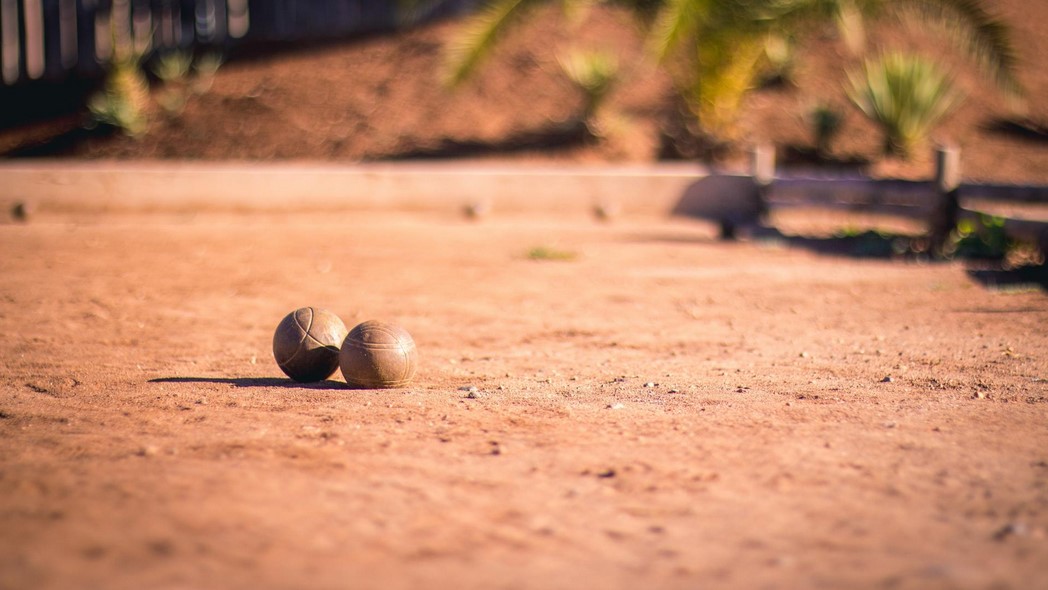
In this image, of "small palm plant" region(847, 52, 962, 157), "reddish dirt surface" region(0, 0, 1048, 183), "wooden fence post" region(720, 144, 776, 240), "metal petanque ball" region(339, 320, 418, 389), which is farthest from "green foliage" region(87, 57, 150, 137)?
"metal petanque ball" region(339, 320, 418, 389)

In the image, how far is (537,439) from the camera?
4469mm

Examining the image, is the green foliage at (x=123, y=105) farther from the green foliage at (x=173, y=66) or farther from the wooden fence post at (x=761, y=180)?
the wooden fence post at (x=761, y=180)

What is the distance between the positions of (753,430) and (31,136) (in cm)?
1752

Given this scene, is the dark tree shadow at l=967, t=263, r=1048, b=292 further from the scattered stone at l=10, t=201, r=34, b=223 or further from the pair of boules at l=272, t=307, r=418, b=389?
the scattered stone at l=10, t=201, r=34, b=223

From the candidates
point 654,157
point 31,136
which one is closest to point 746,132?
point 654,157

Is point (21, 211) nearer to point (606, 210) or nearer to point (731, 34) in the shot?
point (606, 210)

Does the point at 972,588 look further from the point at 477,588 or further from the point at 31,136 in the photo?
the point at 31,136

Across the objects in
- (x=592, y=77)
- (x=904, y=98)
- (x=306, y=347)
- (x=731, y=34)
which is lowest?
(x=306, y=347)

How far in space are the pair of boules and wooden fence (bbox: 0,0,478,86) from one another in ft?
48.1

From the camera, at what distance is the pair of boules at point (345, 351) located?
5.34 meters

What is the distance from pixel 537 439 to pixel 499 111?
14390 millimetres

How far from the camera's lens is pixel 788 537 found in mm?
3408

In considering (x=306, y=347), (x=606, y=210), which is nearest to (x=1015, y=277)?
(x=606, y=210)

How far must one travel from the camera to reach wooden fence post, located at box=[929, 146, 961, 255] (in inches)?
442
